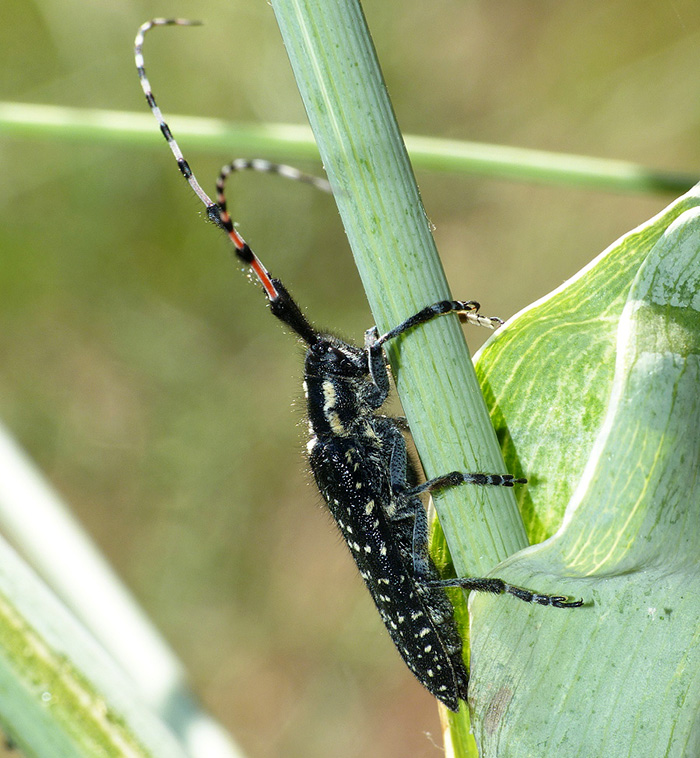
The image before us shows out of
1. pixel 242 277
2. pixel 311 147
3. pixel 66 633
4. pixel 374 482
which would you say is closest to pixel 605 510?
pixel 66 633

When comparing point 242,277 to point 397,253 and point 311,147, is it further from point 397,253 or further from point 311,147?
point 397,253

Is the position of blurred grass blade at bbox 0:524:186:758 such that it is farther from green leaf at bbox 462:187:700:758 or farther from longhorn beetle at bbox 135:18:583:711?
longhorn beetle at bbox 135:18:583:711

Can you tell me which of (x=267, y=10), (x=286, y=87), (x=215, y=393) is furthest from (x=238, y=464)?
(x=267, y=10)

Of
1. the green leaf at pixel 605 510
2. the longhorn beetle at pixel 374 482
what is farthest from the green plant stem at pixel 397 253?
the longhorn beetle at pixel 374 482

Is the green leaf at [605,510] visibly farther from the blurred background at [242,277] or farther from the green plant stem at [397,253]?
the blurred background at [242,277]

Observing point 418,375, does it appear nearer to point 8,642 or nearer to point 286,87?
point 8,642
